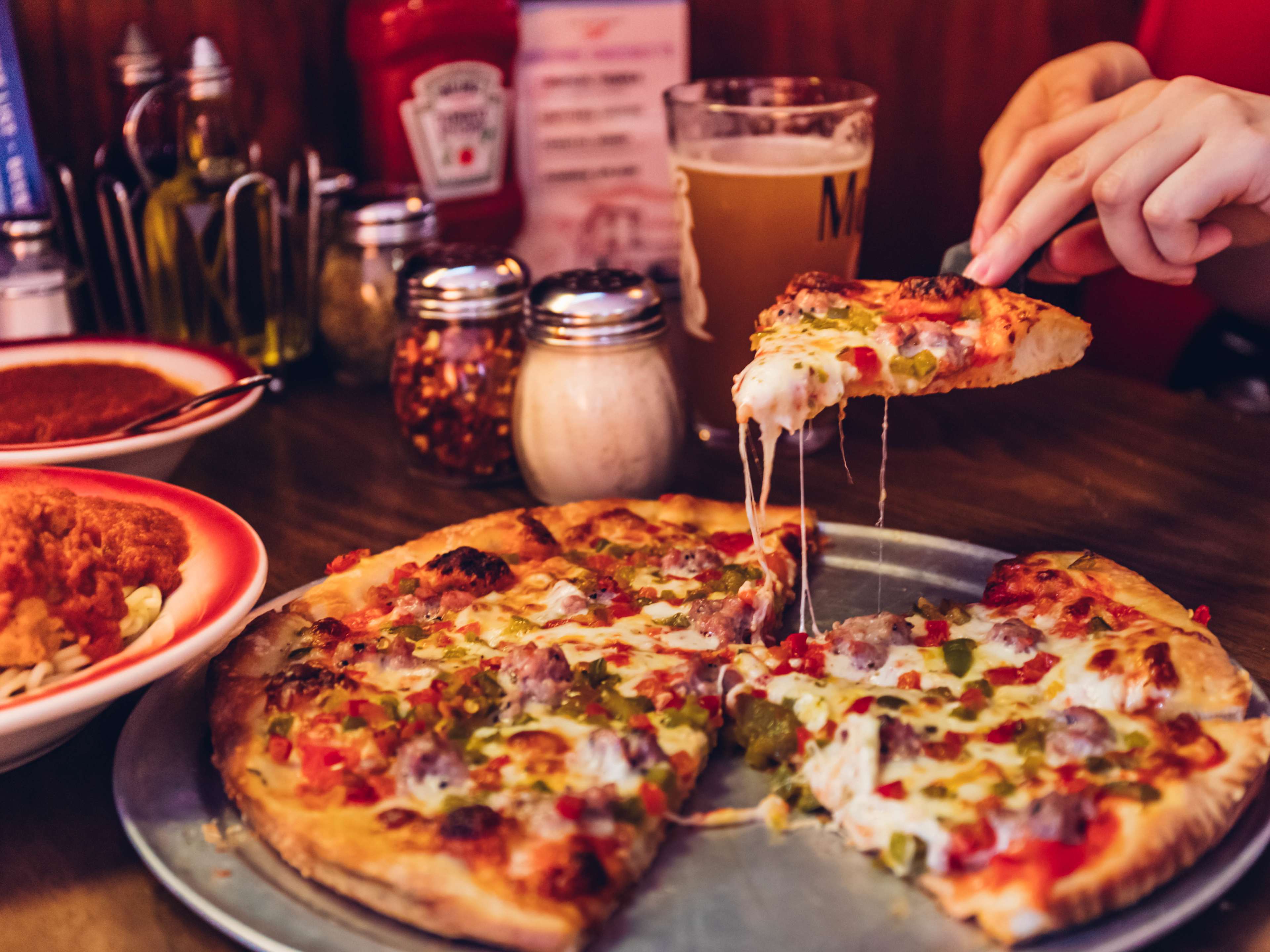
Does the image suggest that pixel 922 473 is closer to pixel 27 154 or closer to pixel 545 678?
pixel 545 678

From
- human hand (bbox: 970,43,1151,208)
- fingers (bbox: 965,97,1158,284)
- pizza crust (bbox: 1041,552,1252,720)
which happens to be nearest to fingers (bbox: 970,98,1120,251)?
fingers (bbox: 965,97,1158,284)

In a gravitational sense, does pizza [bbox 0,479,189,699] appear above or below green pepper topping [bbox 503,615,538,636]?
above

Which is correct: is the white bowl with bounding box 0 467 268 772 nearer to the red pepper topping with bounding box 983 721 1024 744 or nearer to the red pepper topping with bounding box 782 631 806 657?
the red pepper topping with bounding box 782 631 806 657

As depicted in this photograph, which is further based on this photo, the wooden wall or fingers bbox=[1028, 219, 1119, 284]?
the wooden wall

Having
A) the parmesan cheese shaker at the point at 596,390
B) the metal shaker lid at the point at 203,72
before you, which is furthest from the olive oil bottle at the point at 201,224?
the parmesan cheese shaker at the point at 596,390

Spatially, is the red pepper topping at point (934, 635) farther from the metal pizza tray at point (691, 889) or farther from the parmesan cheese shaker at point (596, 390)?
the parmesan cheese shaker at point (596, 390)

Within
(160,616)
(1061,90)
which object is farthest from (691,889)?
(1061,90)
